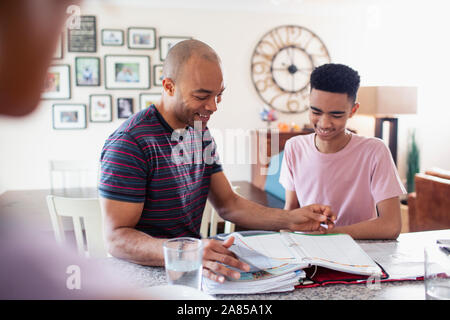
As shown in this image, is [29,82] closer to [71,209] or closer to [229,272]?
[229,272]

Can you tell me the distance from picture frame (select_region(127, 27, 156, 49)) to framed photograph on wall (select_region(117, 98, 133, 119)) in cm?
58

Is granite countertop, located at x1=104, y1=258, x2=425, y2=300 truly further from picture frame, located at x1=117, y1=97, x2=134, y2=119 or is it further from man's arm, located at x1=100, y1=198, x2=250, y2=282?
picture frame, located at x1=117, y1=97, x2=134, y2=119

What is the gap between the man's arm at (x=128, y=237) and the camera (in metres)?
1.00

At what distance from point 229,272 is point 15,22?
0.73m

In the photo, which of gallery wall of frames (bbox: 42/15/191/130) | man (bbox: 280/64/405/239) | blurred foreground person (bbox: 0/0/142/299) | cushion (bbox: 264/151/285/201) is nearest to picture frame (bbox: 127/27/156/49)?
gallery wall of frames (bbox: 42/15/191/130)

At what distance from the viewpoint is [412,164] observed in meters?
5.10

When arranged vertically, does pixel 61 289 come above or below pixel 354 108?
below

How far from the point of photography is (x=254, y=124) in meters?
4.78

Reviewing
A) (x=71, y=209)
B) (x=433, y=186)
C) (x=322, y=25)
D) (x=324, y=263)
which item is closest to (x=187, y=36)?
(x=322, y=25)

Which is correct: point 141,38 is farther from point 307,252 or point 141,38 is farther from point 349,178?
point 307,252

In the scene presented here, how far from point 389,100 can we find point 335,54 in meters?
0.93

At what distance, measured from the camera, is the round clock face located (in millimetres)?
4734

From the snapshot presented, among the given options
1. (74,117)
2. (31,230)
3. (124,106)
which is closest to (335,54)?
(124,106)

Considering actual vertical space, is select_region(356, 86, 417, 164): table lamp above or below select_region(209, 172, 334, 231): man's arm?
above
